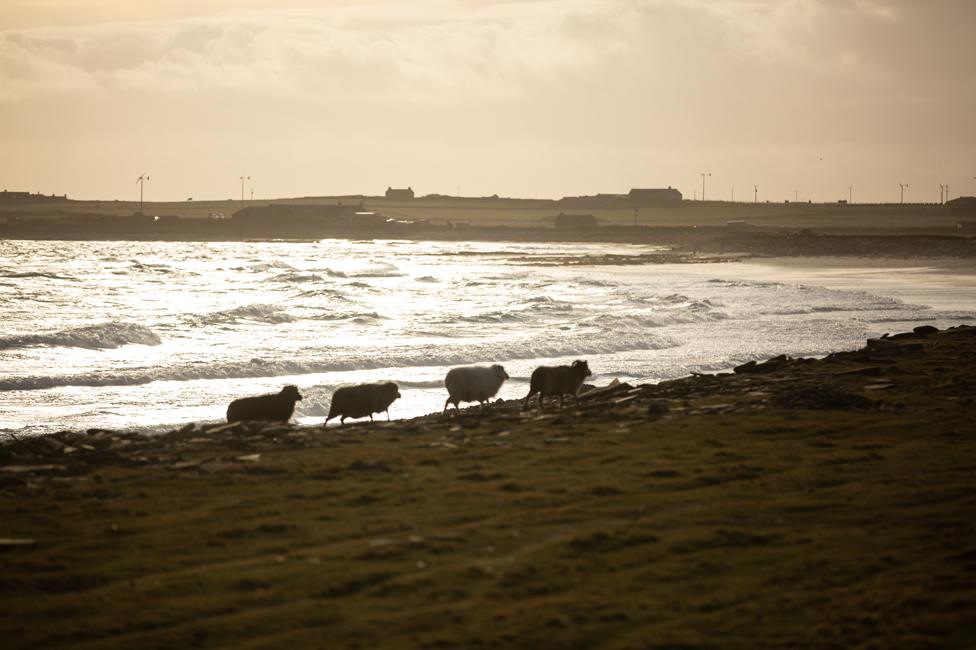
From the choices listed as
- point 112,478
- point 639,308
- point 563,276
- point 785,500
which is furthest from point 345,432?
point 563,276

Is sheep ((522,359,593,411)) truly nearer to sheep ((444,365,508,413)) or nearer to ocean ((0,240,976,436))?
sheep ((444,365,508,413))

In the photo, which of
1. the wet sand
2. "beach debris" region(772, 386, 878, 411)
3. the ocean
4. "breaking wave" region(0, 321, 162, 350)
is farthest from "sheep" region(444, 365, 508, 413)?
"breaking wave" region(0, 321, 162, 350)

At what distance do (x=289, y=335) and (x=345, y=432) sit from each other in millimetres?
25325

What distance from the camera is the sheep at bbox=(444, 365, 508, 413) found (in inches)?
859

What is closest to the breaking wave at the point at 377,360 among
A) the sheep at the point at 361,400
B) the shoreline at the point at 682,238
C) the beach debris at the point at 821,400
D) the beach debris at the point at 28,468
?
the sheep at the point at 361,400

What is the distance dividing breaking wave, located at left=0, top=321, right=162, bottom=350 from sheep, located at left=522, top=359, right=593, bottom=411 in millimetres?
22349

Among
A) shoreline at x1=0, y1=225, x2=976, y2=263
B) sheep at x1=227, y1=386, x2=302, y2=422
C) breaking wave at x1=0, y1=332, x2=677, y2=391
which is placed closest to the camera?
sheep at x1=227, y1=386, x2=302, y2=422

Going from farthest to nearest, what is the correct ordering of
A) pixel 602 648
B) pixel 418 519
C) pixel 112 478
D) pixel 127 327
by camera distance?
pixel 127 327 → pixel 112 478 → pixel 418 519 → pixel 602 648

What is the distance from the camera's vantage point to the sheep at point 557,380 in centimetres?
2080

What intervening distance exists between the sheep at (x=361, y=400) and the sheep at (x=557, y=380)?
247 centimetres

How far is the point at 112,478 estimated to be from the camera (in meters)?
14.8

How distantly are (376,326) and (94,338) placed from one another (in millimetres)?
11161

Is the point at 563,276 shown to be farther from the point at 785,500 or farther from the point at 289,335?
the point at 785,500

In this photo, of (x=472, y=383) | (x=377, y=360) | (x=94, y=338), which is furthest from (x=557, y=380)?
(x=94, y=338)
